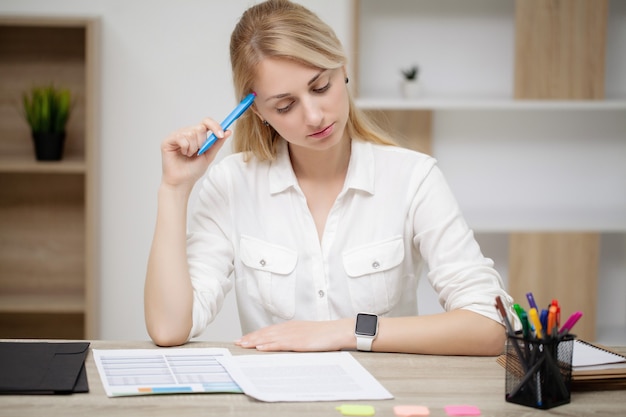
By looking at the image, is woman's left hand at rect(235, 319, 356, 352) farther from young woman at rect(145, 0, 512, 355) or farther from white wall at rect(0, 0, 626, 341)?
white wall at rect(0, 0, 626, 341)

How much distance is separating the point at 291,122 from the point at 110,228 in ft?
6.29

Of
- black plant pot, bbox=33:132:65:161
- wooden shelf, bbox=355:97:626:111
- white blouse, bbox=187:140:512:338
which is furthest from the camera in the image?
black plant pot, bbox=33:132:65:161

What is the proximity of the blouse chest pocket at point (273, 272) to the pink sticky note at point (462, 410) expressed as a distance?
754 mm

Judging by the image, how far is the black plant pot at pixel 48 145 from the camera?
3141mm

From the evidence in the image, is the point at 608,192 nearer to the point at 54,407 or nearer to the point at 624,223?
the point at 624,223

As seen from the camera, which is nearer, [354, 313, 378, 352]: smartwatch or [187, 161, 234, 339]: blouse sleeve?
[354, 313, 378, 352]: smartwatch

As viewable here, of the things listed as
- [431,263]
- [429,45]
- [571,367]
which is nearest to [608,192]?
[429,45]

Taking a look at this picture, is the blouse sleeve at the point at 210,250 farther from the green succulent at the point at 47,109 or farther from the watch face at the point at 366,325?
the green succulent at the point at 47,109

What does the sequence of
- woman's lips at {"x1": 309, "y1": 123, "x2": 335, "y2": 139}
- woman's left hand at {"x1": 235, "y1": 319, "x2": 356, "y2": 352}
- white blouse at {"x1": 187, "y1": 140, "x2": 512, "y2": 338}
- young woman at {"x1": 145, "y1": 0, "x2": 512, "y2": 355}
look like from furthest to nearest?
white blouse at {"x1": 187, "y1": 140, "x2": 512, "y2": 338} < woman's lips at {"x1": 309, "y1": 123, "x2": 335, "y2": 139} < young woman at {"x1": 145, "y1": 0, "x2": 512, "y2": 355} < woman's left hand at {"x1": 235, "y1": 319, "x2": 356, "y2": 352}

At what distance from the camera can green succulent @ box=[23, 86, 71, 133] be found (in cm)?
312

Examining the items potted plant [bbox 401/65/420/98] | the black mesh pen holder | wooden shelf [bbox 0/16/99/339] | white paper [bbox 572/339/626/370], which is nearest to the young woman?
white paper [bbox 572/339/626/370]

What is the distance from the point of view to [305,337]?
146 cm

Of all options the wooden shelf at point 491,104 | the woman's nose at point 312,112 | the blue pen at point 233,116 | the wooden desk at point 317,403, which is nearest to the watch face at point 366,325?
the wooden desk at point 317,403

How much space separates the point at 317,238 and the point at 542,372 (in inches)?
31.8
